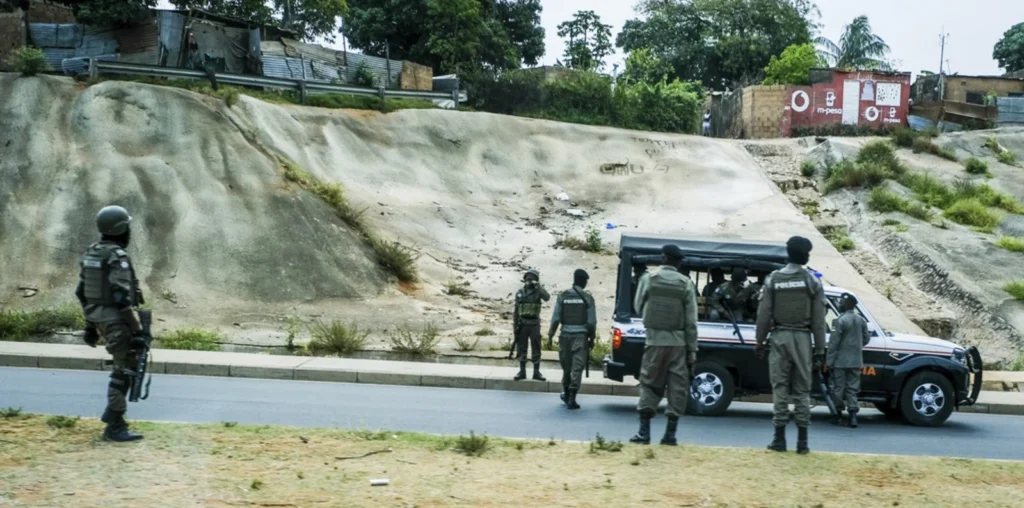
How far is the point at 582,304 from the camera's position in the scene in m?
13.0

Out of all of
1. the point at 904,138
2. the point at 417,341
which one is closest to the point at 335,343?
the point at 417,341

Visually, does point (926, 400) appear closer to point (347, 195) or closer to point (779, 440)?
point (779, 440)

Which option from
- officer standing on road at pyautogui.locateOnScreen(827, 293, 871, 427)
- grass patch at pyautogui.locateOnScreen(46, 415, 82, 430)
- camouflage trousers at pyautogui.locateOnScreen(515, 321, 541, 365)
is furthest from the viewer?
camouflage trousers at pyautogui.locateOnScreen(515, 321, 541, 365)

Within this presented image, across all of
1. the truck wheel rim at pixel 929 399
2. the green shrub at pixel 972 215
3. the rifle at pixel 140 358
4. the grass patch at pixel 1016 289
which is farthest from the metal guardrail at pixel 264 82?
the truck wheel rim at pixel 929 399

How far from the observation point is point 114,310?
26.8 feet

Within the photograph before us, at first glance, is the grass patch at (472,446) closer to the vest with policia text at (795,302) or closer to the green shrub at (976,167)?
the vest with policia text at (795,302)

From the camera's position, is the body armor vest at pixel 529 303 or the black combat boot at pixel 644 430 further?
the body armor vest at pixel 529 303

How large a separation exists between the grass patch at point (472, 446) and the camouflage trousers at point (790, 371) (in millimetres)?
2669

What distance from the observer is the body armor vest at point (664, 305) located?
9.45 metres

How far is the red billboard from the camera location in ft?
145

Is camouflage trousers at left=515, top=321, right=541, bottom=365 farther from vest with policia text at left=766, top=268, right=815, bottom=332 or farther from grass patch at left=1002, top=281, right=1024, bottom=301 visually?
grass patch at left=1002, top=281, right=1024, bottom=301

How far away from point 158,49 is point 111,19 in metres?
1.70

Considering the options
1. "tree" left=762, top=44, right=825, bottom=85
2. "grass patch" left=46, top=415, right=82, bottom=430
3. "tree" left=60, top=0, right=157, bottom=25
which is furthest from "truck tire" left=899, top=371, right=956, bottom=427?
"tree" left=762, top=44, right=825, bottom=85

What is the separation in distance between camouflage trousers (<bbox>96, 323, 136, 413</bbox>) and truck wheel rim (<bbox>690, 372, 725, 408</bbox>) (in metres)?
6.92
